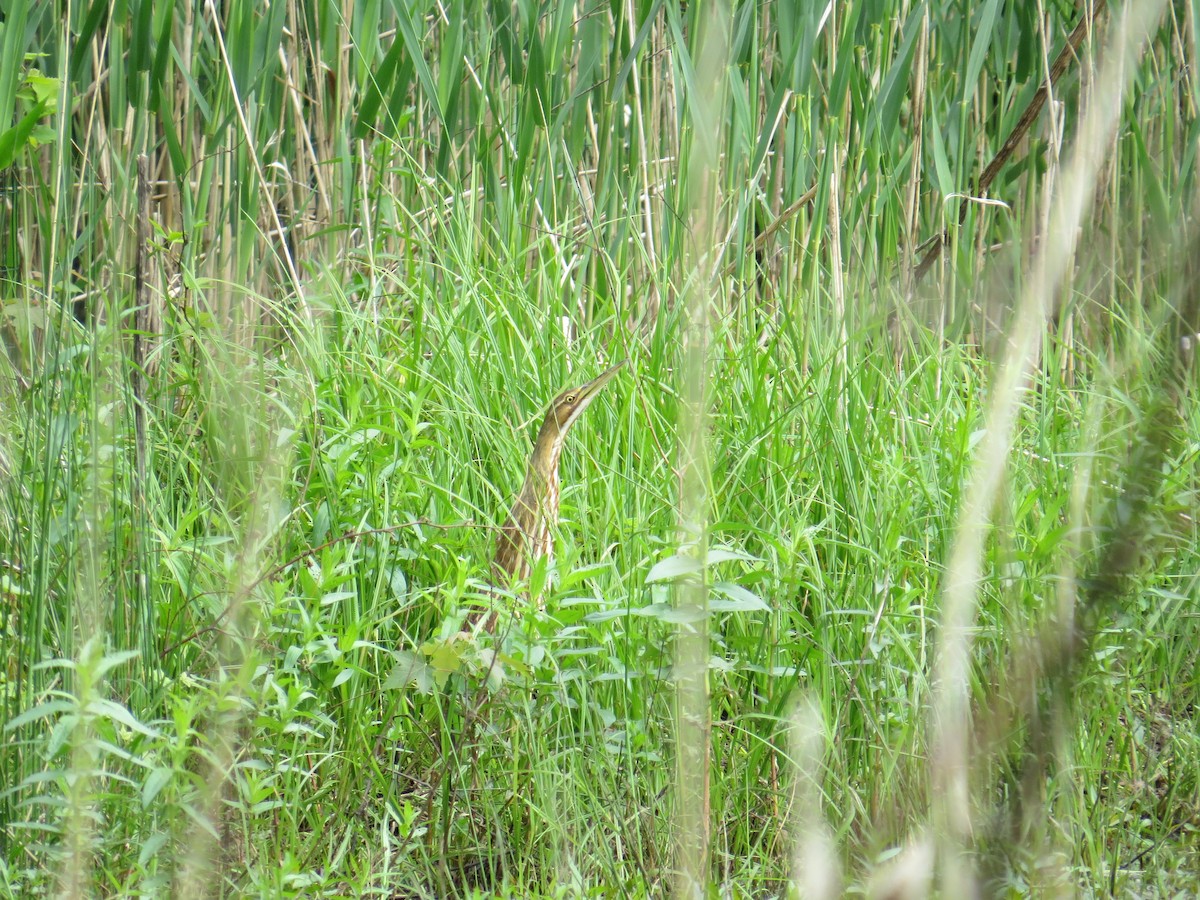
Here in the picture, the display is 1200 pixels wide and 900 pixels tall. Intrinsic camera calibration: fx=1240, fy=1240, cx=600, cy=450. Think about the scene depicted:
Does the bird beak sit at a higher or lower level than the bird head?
higher

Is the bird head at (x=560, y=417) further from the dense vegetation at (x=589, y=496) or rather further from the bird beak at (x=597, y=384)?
the dense vegetation at (x=589, y=496)

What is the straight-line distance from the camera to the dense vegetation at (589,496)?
1336mm

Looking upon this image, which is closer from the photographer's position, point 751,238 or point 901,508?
point 901,508

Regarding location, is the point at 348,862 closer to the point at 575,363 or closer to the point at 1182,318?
the point at 575,363

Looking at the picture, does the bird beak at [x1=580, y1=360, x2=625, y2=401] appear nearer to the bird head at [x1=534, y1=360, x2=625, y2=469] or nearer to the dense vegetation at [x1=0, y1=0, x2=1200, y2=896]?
the bird head at [x1=534, y1=360, x2=625, y2=469]

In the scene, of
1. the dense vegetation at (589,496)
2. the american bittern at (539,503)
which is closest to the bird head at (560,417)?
the american bittern at (539,503)

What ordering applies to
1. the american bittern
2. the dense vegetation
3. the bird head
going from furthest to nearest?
the bird head
the american bittern
the dense vegetation

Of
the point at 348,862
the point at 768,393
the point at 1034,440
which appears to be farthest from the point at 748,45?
the point at 348,862

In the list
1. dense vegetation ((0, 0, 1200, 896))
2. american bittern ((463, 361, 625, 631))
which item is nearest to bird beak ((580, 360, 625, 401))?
american bittern ((463, 361, 625, 631))

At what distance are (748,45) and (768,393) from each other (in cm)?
116

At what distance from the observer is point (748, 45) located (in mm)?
3457

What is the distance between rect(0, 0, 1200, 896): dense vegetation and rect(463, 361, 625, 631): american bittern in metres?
0.06

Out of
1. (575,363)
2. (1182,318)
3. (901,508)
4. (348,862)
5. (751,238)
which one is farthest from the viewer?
(751,238)

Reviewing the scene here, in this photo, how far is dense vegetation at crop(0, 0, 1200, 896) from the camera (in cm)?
134
